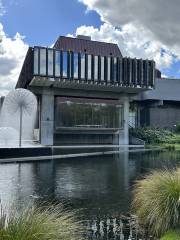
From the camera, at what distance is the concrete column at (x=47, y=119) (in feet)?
220

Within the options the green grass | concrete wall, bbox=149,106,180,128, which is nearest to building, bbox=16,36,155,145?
concrete wall, bbox=149,106,180,128

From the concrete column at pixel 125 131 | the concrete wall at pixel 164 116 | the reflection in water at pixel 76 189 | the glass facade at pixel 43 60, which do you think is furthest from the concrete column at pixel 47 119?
the reflection in water at pixel 76 189

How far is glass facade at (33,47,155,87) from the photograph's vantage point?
6334 centimetres

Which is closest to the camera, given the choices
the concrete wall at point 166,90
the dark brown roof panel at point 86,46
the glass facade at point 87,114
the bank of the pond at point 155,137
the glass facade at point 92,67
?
the glass facade at point 92,67

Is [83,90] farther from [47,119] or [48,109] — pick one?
[47,119]

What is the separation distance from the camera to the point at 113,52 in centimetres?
9794

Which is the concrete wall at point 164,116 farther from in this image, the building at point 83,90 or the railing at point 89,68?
the railing at point 89,68

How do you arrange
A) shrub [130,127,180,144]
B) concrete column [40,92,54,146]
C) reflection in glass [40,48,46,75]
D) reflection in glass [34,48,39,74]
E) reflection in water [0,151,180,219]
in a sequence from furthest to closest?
shrub [130,127,180,144] < concrete column [40,92,54,146] < reflection in glass [40,48,46,75] < reflection in glass [34,48,39,74] < reflection in water [0,151,180,219]

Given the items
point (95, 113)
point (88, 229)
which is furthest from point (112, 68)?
point (88, 229)

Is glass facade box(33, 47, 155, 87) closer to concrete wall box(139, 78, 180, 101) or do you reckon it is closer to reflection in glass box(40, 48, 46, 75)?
reflection in glass box(40, 48, 46, 75)

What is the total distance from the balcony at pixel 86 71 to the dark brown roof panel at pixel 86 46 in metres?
18.5

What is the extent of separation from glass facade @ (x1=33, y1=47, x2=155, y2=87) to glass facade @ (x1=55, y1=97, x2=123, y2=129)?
5.98 metres

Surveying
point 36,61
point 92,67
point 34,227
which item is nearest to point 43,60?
point 36,61

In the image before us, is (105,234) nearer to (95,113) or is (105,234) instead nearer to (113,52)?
(95,113)
